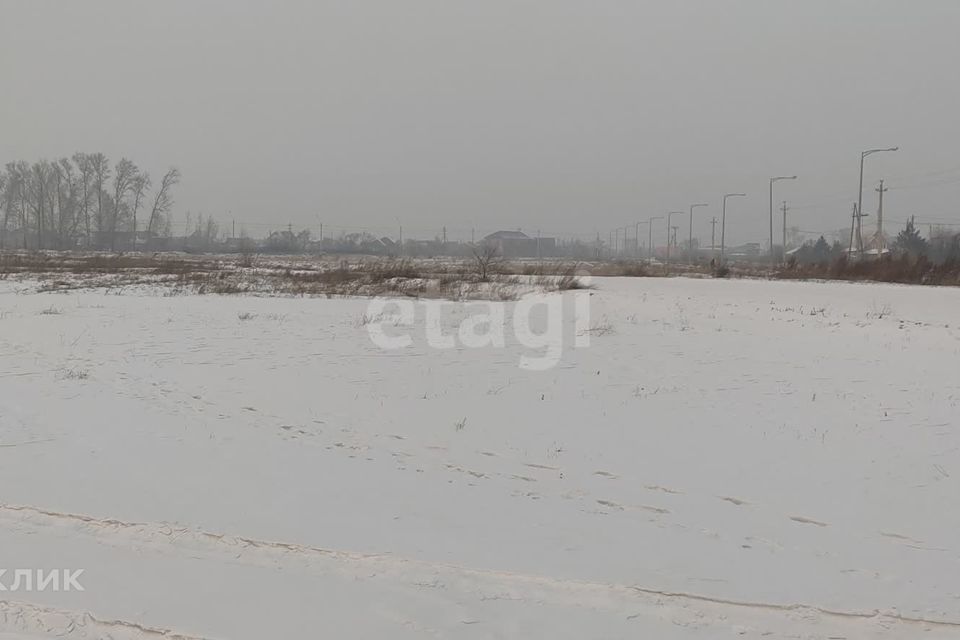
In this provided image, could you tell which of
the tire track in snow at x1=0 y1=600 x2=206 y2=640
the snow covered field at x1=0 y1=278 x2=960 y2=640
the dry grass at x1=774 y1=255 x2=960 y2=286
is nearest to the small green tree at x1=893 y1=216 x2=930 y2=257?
the dry grass at x1=774 y1=255 x2=960 y2=286

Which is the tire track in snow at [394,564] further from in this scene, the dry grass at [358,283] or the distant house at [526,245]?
the distant house at [526,245]

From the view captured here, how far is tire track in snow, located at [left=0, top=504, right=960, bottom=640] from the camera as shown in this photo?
344cm

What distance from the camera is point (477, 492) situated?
5.12m

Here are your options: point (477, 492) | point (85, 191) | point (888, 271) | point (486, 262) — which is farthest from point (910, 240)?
point (85, 191)

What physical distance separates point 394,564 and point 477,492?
140cm

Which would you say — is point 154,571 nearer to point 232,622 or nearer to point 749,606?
point 232,622

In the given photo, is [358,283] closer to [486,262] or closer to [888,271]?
[486,262]

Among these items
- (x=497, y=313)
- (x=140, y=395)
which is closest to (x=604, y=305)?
(x=497, y=313)

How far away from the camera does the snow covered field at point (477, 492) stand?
3.36m

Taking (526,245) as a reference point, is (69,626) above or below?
below

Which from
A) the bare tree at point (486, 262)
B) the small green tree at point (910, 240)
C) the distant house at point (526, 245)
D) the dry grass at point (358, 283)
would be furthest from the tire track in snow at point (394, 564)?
the distant house at point (526, 245)

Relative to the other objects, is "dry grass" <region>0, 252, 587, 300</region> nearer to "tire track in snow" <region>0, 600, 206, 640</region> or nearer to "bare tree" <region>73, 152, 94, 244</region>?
"tire track in snow" <region>0, 600, 206, 640</region>

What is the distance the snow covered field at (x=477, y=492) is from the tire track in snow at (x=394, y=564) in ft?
0.07

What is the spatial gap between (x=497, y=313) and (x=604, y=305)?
3.79 metres
